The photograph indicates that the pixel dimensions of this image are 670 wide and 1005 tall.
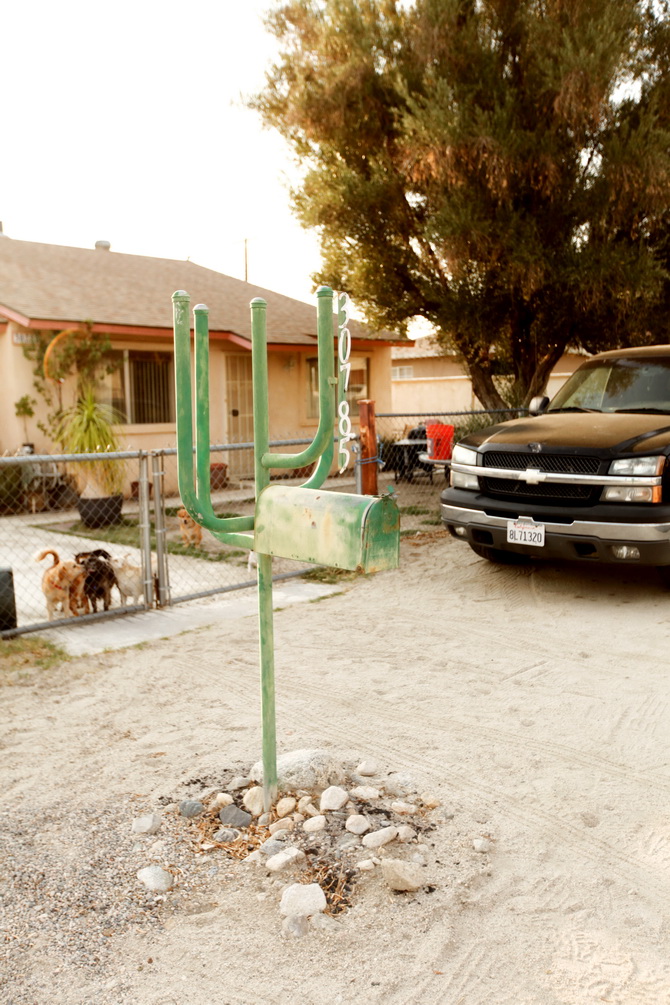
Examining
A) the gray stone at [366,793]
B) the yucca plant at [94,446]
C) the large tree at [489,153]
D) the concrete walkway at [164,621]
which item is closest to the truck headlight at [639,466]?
the concrete walkway at [164,621]

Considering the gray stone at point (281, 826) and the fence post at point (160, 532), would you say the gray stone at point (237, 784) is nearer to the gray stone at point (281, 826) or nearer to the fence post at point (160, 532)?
the gray stone at point (281, 826)

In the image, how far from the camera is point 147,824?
10.7 ft

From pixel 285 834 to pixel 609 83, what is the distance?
1110cm

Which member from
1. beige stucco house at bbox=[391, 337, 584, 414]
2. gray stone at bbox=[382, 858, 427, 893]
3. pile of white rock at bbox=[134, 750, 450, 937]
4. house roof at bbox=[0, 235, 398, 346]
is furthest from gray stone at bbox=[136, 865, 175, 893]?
beige stucco house at bbox=[391, 337, 584, 414]

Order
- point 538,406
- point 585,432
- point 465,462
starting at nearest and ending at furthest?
point 585,432, point 465,462, point 538,406

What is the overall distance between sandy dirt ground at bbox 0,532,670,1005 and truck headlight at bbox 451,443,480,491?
3.19ft

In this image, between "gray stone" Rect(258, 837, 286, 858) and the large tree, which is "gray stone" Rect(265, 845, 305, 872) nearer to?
"gray stone" Rect(258, 837, 286, 858)

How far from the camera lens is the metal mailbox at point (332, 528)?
265 cm

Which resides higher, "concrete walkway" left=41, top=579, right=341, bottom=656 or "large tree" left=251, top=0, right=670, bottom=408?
"large tree" left=251, top=0, right=670, bottom=408

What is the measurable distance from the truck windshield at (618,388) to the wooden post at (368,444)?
1.96 m

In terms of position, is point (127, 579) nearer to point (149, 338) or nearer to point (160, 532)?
point (160, 532)

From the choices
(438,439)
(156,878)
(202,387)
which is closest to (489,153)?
(438,439)

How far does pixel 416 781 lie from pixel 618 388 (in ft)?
16.5

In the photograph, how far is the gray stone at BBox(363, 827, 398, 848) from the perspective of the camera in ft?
10.1
